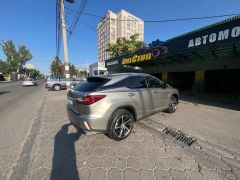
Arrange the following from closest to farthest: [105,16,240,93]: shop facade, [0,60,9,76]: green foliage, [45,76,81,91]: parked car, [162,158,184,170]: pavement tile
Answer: [162,158,184,170]: pavement tile
[105,16,240,93]: shop facade
[45,76,81,91]: parked car
[0,60,9,76]: green foliage

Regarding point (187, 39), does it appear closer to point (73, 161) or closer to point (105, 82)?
point (105, 82)

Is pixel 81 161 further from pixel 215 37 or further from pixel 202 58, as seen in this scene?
pixel 202 58

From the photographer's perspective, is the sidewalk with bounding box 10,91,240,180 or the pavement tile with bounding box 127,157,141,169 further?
the pavement tile with bounding box 127,157,141,169

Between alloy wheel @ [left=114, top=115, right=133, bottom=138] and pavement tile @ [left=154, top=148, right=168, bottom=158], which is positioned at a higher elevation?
alloy wheel @ [left=114, top=115, right=133, bottom=138]

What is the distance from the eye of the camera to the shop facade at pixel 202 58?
5.96m

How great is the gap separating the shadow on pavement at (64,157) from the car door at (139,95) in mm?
1842

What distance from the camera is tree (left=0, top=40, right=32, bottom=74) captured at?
5162cm

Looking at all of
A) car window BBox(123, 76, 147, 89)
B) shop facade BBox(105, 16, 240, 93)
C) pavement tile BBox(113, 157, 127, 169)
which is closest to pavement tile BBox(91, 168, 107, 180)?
pavement tile BBox(113, 157, 127, 169)

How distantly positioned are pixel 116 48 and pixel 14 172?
26.4m

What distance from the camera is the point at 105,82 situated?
11.2 feet

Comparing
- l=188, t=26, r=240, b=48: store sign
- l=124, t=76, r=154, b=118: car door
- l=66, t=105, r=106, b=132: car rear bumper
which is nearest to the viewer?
l=66, t=105, r=106, b=132: car rear bumper

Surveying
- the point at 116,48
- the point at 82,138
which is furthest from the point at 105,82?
the point at 116,48

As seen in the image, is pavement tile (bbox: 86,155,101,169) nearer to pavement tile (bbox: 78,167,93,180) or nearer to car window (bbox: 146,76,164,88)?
pavement tile (bbox: 78,167,93,180)

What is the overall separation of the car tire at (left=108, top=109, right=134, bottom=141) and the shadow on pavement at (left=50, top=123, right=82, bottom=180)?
990 millimetres
